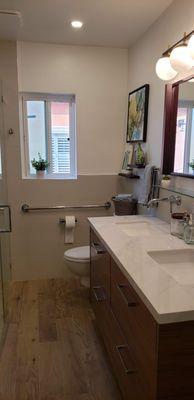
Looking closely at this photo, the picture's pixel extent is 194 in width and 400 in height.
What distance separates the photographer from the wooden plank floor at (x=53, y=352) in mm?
1773

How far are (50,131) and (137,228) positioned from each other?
1.53 metres

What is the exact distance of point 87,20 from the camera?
2.36 meters

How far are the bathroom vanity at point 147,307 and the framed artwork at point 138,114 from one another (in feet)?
2.98

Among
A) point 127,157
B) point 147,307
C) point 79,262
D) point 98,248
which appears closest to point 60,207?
point 79,262

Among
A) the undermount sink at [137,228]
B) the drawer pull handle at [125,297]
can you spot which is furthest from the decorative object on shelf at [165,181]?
the drawer pull handle at [125,297]

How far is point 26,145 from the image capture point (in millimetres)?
3105

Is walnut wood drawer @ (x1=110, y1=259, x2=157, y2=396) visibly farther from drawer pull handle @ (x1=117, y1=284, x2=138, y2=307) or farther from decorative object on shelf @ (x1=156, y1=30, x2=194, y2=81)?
decorative object on shelf @ (x1=156, y1=30, x2=194, y2=81)

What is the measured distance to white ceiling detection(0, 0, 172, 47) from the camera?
2092 millimetres

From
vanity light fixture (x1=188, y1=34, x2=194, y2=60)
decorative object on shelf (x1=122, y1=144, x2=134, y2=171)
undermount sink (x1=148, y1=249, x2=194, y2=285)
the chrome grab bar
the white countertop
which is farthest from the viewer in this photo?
the chrome grab bar

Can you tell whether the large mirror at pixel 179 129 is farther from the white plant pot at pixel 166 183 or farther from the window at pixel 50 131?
the window at pixel 50 131

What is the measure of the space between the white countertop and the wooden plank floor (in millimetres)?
848

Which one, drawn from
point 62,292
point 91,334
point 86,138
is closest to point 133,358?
point 91,334

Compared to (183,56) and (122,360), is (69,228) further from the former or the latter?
(183,56)

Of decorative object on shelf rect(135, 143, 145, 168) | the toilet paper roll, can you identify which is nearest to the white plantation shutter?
the toilet paper roll
